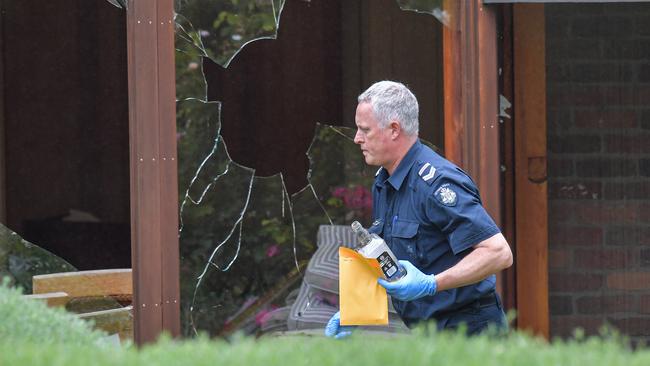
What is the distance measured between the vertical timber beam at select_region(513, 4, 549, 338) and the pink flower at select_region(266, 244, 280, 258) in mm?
2019

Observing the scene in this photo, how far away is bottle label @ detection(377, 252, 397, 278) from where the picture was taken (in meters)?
4.12

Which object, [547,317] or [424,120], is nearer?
[424,120]

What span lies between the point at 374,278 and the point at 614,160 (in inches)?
149

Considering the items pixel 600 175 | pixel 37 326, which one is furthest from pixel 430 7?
pixel 37 326

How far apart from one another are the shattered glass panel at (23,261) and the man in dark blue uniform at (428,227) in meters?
2.09

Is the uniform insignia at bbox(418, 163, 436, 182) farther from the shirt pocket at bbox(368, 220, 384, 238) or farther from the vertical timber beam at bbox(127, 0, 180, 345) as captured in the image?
the vertical timber beam at bbox(127, 0, 180, 345)

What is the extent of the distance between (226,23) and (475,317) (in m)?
1.98

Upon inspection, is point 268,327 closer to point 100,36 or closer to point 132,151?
point 132,151

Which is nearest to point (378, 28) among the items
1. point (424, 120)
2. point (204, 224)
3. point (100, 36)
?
point (424, 120)

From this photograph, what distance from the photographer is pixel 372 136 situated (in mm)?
4297

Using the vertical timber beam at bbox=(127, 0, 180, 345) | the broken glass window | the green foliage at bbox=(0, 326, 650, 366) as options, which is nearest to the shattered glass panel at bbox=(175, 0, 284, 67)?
the vertical timber beam at bbox=(127, 0, 180, 345)

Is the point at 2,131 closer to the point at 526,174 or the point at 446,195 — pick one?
the point at 526,174

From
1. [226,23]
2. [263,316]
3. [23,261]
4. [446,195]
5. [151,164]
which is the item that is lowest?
[263,316]

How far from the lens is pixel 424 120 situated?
5.79m
